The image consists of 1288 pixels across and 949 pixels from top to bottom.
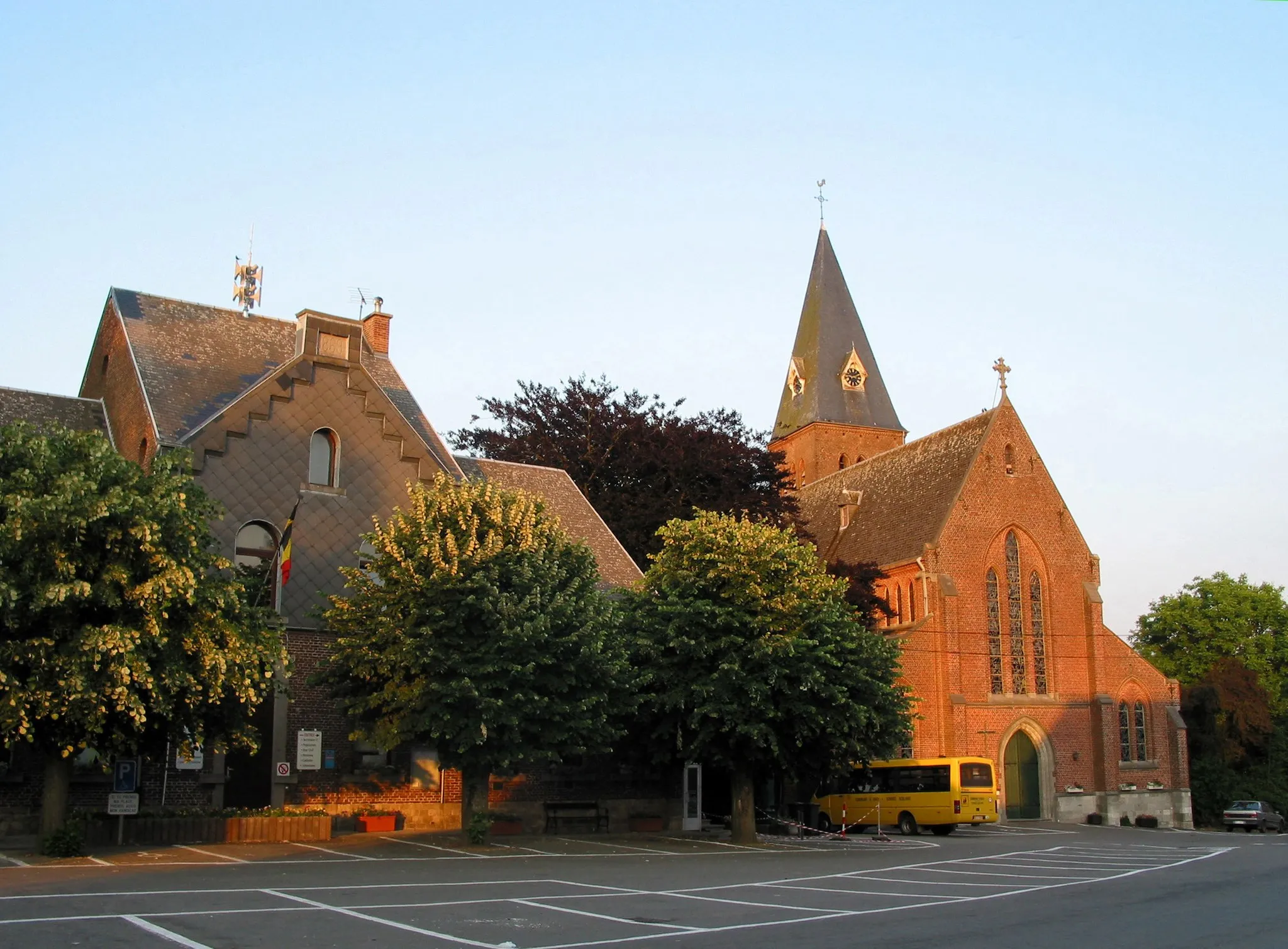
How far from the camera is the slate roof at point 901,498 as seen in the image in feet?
166

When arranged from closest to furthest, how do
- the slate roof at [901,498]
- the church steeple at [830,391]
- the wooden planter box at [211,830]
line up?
the wooden planter box at [211,830], the slate roof at [901,498], the church steeple at [830,391]

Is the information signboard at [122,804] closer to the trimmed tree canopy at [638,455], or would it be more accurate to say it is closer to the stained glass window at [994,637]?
the trimmed tree canopy at [638,455]

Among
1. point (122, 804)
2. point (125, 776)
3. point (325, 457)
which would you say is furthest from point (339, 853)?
point (325, 457)

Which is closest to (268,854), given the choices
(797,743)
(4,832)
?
(4,832)

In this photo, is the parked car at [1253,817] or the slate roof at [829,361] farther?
the slate roof at [829,361]

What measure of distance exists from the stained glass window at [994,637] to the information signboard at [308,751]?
29.0 metres

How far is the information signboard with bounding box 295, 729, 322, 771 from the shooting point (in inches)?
1077

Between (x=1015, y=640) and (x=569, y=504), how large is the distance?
2181 cm

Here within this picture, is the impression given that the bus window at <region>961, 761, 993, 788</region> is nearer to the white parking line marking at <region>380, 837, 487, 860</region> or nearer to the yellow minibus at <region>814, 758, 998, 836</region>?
the yellow minibus at <region>814, 758, 998, 836</region>

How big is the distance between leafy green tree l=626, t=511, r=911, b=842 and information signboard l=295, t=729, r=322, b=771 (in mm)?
7356

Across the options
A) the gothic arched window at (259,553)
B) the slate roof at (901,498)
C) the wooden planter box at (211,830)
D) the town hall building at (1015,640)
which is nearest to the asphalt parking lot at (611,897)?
the wooden planter box at (211,830)

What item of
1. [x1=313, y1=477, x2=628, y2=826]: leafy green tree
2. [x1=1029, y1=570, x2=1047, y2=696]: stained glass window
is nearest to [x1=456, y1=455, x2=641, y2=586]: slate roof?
[x1=313, y1=477, x2=628, y2=826]: leafy green tree

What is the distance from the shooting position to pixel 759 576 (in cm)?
2800

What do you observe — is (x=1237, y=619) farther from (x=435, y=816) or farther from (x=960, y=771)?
(x=435, y=816)
